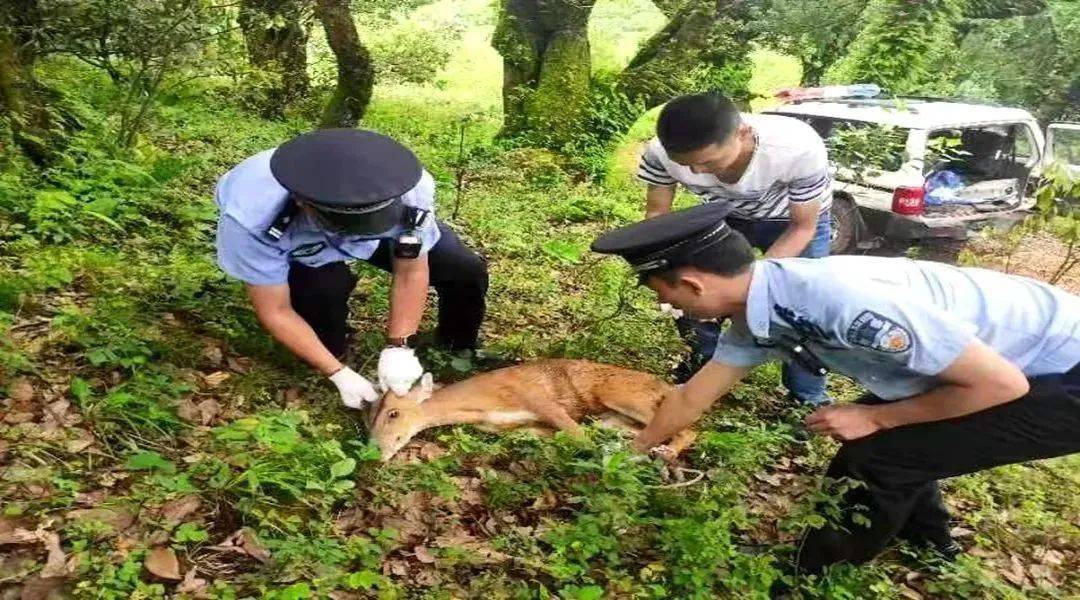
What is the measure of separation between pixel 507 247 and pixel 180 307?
118 inches

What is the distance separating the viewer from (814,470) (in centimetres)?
413

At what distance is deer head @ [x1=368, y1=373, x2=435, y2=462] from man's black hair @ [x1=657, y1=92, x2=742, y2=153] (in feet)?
5.39

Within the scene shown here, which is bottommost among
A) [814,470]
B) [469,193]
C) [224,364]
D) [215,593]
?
[469,193]

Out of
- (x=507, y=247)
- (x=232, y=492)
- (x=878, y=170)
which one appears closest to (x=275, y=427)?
(x=232, y=492)

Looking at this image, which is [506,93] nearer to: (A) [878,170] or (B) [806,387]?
(A) [878,170]

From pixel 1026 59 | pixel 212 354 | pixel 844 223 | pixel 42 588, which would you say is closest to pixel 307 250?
pixel 212 354

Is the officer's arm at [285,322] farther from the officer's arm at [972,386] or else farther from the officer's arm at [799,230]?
the officer's arm at [972,386]

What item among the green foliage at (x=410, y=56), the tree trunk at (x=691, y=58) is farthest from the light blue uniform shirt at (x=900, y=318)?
the green foliage at (x=410, y=56)

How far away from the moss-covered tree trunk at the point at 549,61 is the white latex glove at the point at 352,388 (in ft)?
21.3

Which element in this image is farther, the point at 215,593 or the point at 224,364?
the point at 224,364

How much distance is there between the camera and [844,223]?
8.19 m

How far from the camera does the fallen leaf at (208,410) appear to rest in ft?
11.6

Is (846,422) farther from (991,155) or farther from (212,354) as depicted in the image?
(991,155)

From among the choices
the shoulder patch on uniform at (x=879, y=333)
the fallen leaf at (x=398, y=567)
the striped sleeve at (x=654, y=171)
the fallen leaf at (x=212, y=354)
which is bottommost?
the fallen leaf at (x=212, y=354)
